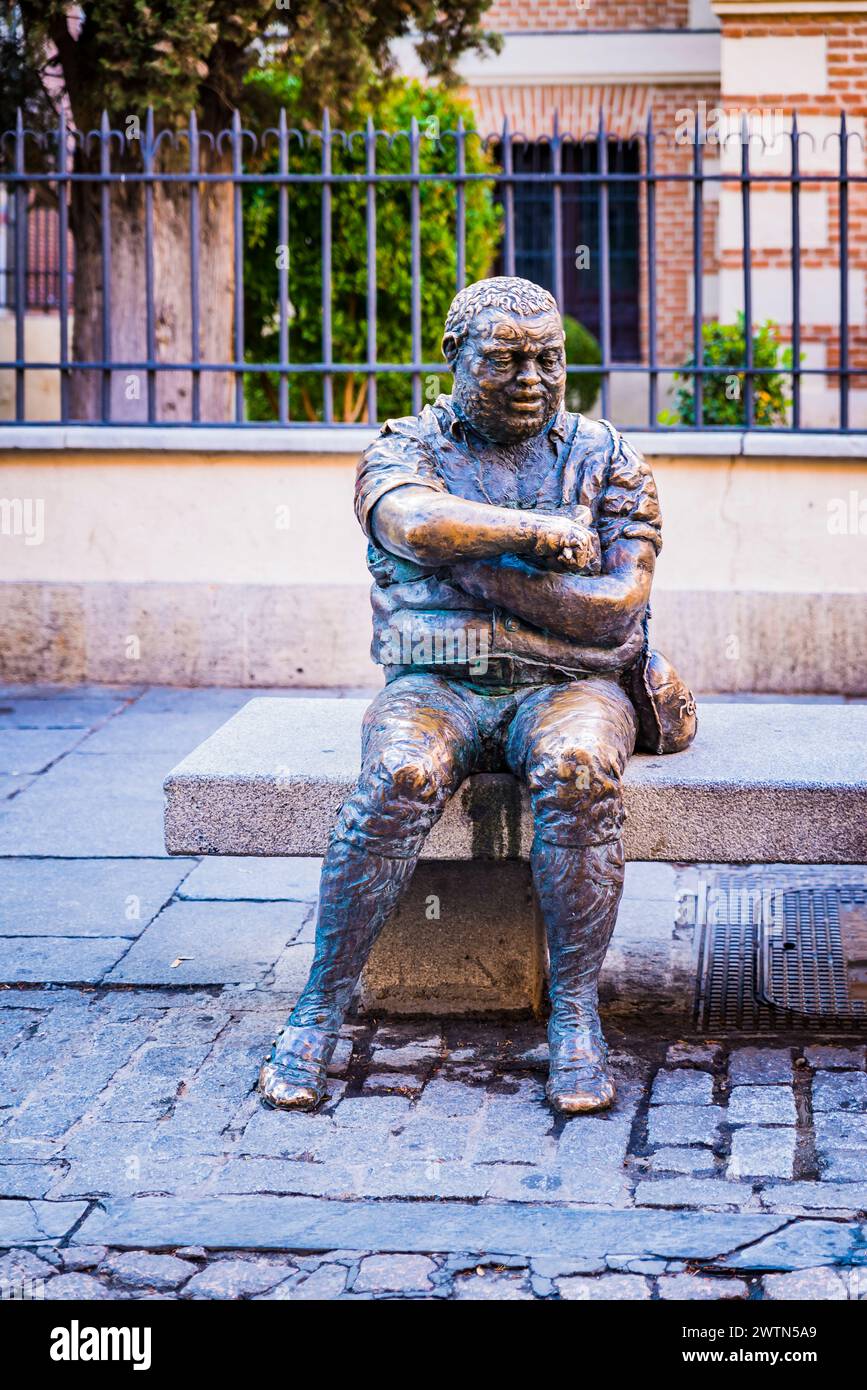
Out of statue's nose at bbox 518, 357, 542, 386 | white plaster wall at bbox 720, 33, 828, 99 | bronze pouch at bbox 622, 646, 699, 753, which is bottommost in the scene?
bronze pouch at bbox 622, 646, 699, 753

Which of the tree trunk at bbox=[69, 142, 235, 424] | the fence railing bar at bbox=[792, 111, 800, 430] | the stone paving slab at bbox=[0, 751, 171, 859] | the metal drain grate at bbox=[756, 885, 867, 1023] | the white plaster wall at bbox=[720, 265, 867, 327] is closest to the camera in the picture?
the metal drain grate at bbox=[756, 885, 867, 1023]

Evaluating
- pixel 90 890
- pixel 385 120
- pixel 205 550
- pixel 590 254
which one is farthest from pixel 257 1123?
pixel 590 254

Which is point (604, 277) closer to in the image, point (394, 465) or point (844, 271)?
point (844, 271)

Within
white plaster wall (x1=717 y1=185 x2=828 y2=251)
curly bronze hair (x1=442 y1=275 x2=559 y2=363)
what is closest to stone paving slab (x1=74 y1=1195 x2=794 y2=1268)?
curly bronze hair (x1=442 y1=275 x2=559 y2=363)

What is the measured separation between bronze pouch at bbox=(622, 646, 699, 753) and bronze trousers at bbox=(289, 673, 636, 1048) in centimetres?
29

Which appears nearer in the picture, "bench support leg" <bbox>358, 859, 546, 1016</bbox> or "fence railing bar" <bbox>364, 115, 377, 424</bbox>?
"bench support leg" <bbox>358, 859, 546, 1016</bbox>

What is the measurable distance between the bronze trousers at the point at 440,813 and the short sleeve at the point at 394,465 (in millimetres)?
491

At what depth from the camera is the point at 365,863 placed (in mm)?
3627

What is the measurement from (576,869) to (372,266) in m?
4.93

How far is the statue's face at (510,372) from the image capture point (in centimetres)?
372

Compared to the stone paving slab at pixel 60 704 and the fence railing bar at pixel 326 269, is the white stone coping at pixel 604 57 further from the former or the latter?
the stone paving slab at pixel 60 704

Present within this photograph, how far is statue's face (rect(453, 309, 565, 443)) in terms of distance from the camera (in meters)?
3.72

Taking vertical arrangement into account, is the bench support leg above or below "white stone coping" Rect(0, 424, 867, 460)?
below

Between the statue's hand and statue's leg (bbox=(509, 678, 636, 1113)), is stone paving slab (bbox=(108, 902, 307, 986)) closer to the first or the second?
statue's leg (bbox=(509, 678, 636, 1113))
